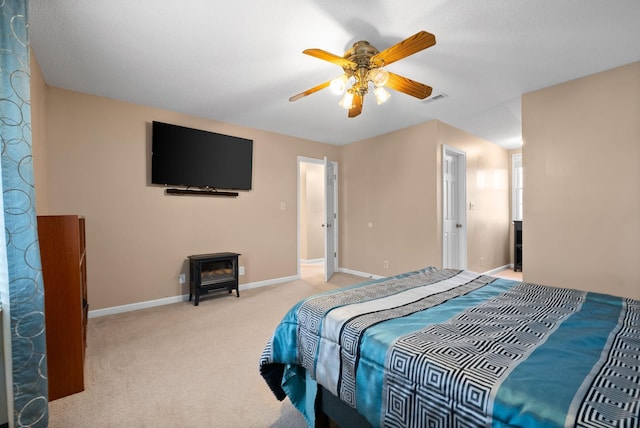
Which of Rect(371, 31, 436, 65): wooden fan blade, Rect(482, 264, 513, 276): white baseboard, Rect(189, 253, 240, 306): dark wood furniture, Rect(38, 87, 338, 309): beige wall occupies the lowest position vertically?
Rect(482, 264, 513, 276): white baseboard

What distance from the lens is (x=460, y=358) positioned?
3.28ft

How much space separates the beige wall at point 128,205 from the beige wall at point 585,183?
365 cm

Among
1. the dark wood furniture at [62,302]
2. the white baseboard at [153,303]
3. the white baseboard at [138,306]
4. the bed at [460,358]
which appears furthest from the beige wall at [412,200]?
the dark wood furniture at [62,302]

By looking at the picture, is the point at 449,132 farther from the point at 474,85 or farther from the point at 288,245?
the point at 288,245

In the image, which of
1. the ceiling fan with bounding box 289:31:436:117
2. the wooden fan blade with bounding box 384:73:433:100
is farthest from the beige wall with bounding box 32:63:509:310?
the ceiling fan with bounding box 289:31:436:117

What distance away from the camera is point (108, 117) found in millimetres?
3367

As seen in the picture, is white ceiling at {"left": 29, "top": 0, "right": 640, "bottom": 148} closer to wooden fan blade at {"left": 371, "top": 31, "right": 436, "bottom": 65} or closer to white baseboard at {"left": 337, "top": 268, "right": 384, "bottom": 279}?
wooden fan blade at {"left": 371, "top": 31, "right": 436, "bottom": 65}

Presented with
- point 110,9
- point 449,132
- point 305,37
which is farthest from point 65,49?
point 449,132

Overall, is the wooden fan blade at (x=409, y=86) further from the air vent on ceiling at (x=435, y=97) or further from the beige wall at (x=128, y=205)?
the beige wall at (x=128, y=205)

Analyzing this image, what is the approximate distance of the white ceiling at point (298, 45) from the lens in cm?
193

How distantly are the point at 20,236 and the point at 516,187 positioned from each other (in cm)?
718

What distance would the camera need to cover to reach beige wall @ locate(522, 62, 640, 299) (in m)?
2.67

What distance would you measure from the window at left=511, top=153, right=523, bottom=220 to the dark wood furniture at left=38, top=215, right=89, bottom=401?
691cm

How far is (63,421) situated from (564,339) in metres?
2.58
